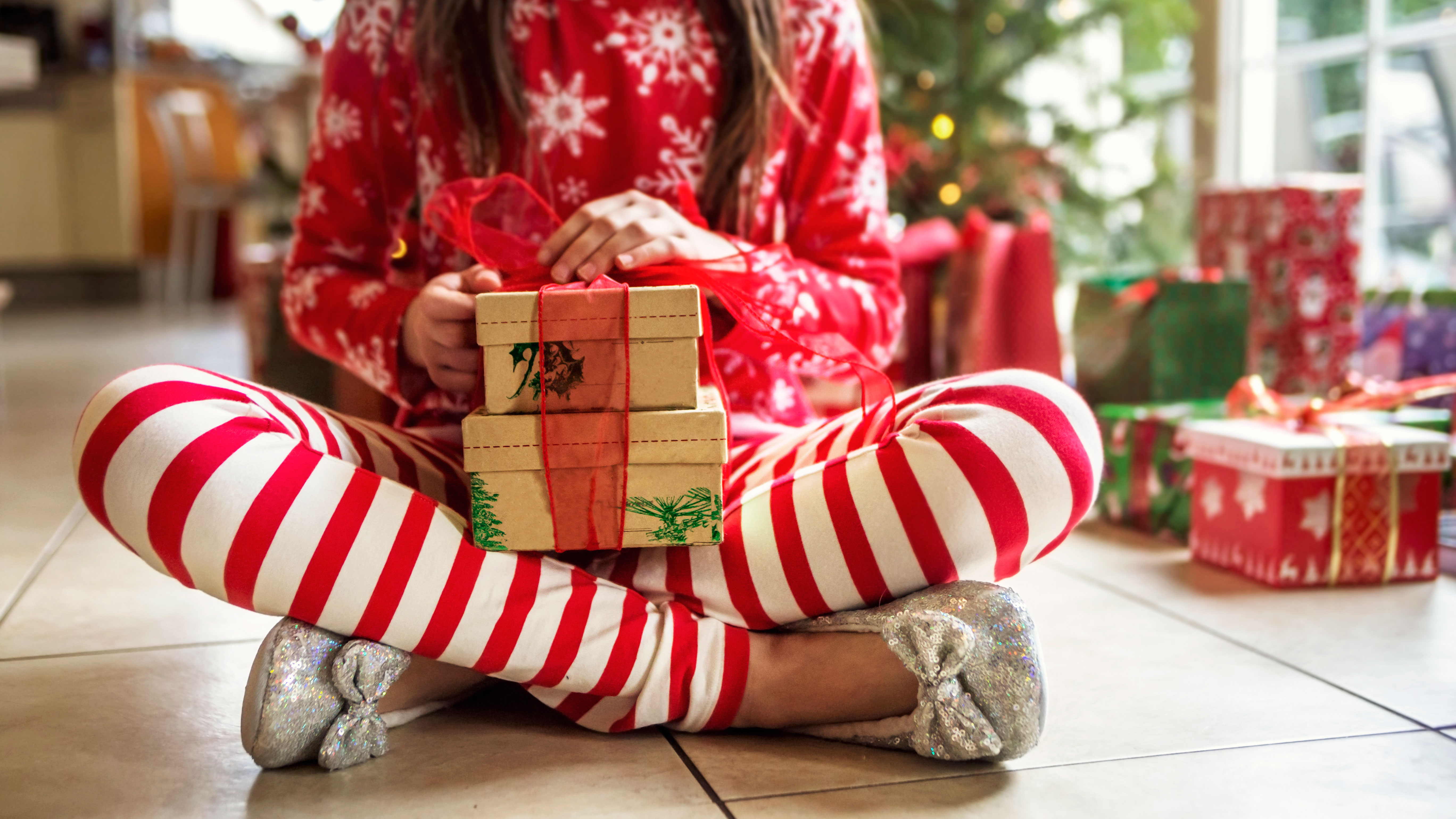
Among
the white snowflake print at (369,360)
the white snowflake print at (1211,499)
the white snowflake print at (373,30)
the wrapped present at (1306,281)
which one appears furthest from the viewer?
the wrapped present at (1306,281)

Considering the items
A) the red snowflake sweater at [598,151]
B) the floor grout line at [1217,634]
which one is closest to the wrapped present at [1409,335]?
the floor grout line at [1217,634]

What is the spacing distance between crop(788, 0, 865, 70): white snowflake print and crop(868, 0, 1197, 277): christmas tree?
82 cm

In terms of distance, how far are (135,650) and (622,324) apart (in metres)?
0.50

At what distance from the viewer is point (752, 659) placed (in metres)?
0.69

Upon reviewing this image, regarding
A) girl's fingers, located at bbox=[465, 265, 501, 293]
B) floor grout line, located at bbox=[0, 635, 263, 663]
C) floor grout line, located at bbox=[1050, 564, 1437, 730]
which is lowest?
floor grout line, located at bbox=[0, 635, 263, 663]

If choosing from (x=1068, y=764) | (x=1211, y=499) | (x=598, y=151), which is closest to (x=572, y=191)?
(x=598, y=151)

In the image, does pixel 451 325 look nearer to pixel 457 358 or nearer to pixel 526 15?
pixel 457 358

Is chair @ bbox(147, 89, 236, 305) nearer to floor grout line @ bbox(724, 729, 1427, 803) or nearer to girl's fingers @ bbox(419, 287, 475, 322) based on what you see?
girl's fingers @ bbox(419, 287, 475, 322)

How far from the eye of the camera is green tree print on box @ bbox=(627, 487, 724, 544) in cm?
64

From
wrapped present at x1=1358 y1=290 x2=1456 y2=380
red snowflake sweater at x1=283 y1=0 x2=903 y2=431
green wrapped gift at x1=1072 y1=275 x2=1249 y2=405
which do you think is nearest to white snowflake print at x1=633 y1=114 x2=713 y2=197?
red snowflake sweater at x1=283 y1=0 x2=903 y2=431

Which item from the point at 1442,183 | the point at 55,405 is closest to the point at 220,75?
the point at 55,405

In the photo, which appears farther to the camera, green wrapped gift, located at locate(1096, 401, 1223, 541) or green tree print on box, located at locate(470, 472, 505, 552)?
green wrapped gift, located at locate(1096, 401, 1223, 541)

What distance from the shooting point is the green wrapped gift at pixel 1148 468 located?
1.17 metres

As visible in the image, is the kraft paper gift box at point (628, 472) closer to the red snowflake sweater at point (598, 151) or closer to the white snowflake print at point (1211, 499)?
the red snowflake sweater at point (598, 151)
